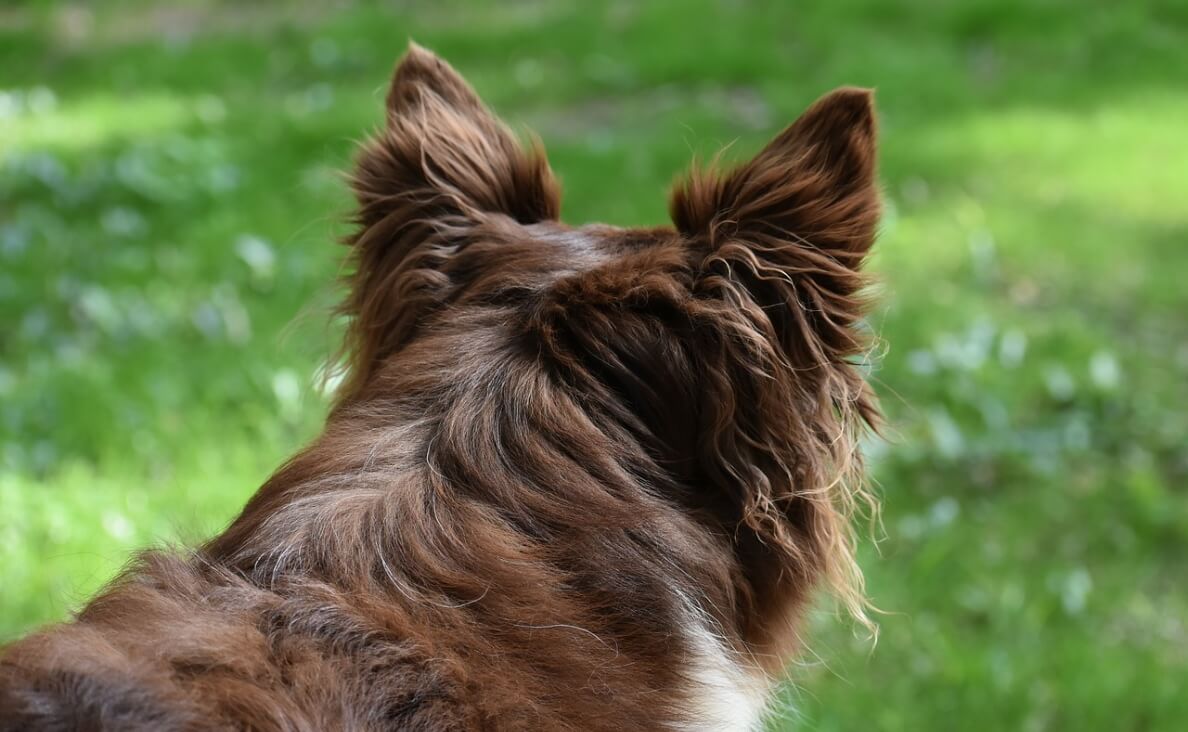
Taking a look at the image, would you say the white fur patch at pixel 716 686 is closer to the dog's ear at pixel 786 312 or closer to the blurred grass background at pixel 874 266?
the dog's ear at pixel 786 312

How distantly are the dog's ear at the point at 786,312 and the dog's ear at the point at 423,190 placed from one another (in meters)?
0.50

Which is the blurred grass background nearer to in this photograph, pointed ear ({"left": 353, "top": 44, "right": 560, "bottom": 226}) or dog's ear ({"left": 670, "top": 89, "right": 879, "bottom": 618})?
pointed ear ({"left": 353, "top": 44, "right": 560, "bottom": 226})

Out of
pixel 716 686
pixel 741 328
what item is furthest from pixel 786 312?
pixel 716 686

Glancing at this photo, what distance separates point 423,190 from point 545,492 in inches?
33.3

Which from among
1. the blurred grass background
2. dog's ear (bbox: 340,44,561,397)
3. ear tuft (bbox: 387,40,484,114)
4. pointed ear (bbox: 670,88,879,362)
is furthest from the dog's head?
the blurred grass background

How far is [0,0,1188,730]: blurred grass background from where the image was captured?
378cm

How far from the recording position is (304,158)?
6562 millimetres

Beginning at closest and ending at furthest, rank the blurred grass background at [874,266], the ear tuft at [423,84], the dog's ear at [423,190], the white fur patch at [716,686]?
the white fur patch at [716,686] → the dog's ear at [423,190] → the ear tuft at [423,84] → the blurred grass background at [874,266]

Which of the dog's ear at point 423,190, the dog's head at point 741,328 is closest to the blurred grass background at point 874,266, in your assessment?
the dog's ear at point 423,190

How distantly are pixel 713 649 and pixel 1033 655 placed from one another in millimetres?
2071

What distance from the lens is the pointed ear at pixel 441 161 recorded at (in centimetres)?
249

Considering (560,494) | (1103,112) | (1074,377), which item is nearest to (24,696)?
(560,494)

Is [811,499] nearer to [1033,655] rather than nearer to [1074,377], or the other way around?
[1033,655]

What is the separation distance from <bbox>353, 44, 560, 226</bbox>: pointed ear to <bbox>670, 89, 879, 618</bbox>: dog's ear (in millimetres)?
487
